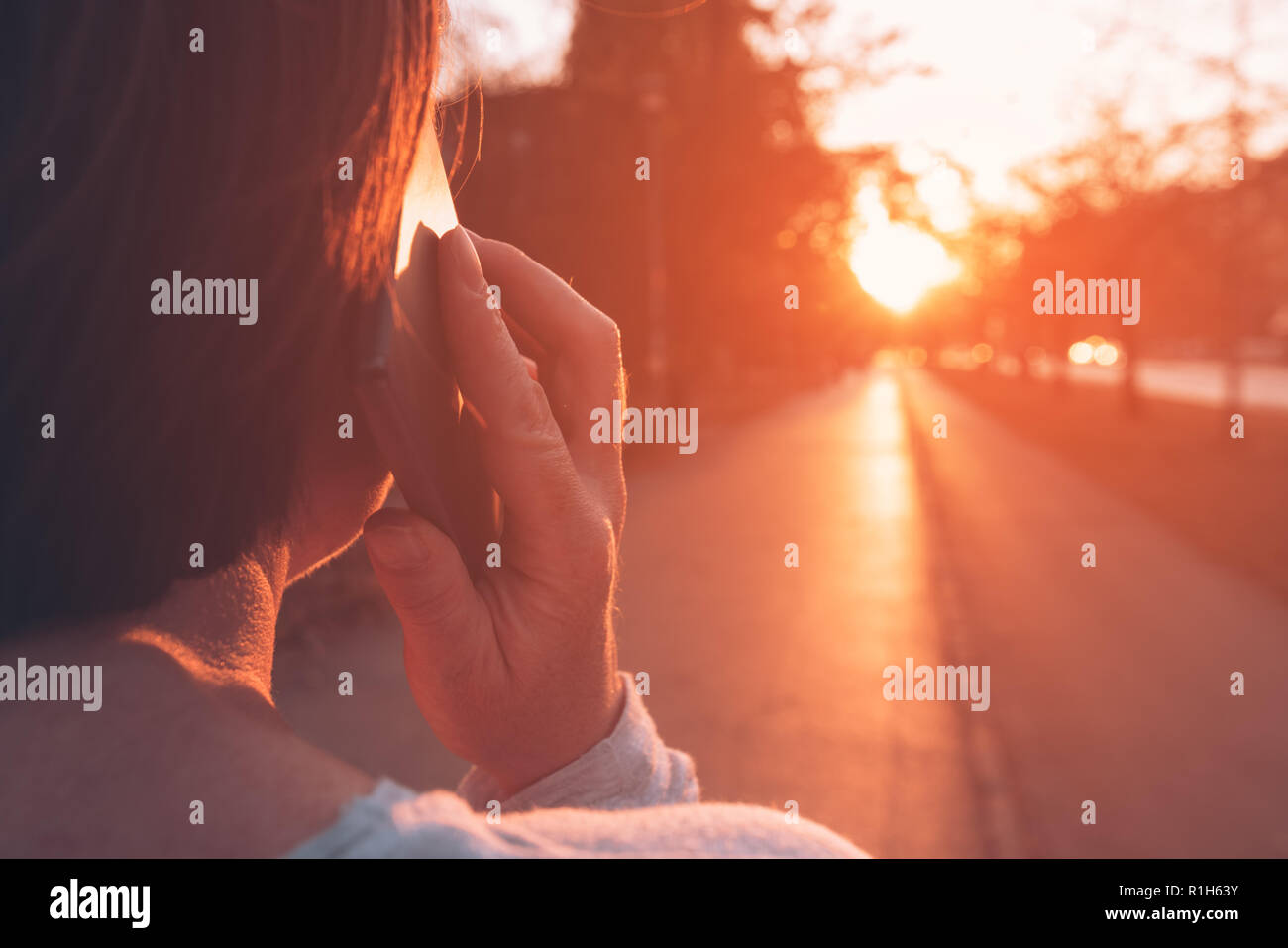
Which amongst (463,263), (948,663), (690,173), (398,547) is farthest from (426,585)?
(690,173)

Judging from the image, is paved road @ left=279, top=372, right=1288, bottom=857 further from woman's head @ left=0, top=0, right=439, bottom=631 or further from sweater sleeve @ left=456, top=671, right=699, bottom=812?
woman's head @ left=0, top=0, right=439, bottom=631

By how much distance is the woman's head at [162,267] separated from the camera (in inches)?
30.6

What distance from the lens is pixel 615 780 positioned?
1313mm

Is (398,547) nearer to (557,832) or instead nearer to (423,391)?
(423,391)

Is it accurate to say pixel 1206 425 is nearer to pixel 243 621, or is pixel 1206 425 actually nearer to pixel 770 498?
pixel 770 498

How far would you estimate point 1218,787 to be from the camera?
537cm

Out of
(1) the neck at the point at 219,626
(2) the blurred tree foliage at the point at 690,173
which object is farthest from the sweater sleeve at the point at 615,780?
(2) the blurred tree foliage at the point at 690,173

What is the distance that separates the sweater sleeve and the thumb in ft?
0.71

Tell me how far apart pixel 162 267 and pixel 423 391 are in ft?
0.89

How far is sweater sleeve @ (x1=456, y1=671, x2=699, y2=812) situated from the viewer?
1.29 m

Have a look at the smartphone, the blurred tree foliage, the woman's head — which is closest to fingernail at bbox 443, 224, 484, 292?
the smartphone

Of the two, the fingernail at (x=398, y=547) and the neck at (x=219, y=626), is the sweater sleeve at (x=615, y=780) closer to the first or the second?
the fingernail at (x=398, y=547)

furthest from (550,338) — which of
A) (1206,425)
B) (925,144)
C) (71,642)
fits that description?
(1206,425)

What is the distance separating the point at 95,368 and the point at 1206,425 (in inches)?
1156
